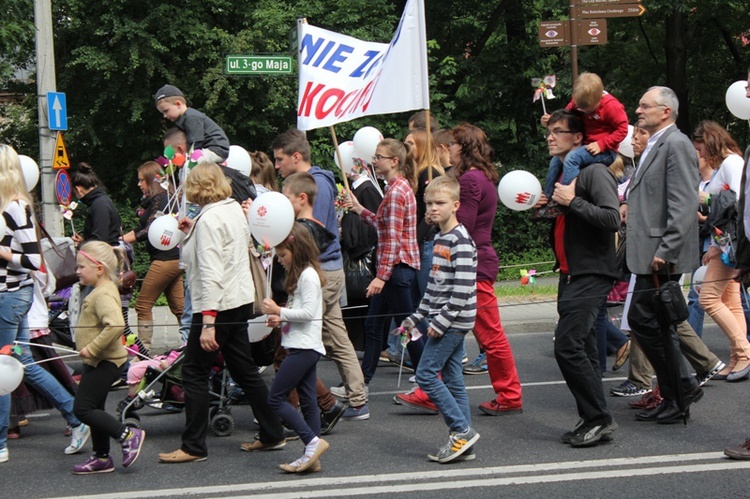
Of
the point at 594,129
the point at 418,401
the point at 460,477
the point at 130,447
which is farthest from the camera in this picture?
the point at 418,401

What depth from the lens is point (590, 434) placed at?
19.9ft

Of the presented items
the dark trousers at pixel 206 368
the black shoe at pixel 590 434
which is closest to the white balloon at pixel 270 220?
the dark trousers at pixel 206 368

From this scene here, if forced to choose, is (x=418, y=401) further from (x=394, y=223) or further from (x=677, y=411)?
(x=677, y=411)

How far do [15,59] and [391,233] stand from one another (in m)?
11.1

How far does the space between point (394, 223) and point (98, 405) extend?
2576 millimetres

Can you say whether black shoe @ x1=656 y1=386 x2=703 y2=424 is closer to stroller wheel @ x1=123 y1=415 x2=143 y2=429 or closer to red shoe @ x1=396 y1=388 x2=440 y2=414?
red shoe @ x1=396 y1=388 x2=440 y2=414

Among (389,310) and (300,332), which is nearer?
(300,332)

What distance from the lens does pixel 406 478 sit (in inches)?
220

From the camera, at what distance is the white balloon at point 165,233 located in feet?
25.0

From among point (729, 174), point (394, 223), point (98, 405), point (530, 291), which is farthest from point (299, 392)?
point (530, 291)

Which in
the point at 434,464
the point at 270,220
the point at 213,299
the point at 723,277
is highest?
the point at 270,220

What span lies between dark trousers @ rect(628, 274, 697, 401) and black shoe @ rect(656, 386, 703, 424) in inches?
2.8

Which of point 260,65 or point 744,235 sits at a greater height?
point 260,65

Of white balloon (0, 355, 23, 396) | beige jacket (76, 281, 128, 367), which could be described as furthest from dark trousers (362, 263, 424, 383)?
white balloon (0, 355, 23, 396)
